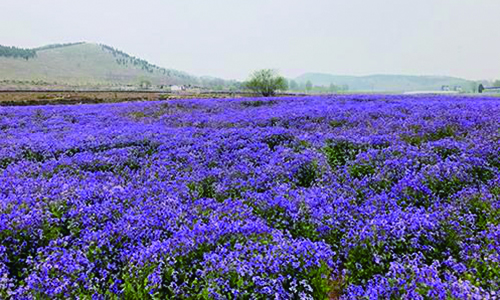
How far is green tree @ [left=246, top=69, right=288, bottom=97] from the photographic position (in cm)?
5475

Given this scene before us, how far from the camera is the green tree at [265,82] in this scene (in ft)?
180

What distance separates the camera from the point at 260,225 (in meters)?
4.45

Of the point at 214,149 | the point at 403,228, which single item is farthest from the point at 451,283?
the point at 214,149

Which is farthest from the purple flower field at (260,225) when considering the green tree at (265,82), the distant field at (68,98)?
the green tree at (265,82)

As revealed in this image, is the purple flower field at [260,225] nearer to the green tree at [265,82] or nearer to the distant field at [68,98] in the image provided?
the distant field at [68,98]

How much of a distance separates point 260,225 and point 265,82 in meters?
51.9

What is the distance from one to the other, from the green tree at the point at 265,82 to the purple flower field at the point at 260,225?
4634 centimetres

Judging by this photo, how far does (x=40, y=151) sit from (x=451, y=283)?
11027 mm

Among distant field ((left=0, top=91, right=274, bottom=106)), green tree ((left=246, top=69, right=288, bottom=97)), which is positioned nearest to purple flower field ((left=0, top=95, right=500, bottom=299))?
distant field ((left=0, top=91, right=274, bottom=106))

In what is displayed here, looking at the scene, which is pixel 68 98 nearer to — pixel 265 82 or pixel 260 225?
pixel 265 82

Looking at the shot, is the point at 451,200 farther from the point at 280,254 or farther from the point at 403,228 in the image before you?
the point at 280,254

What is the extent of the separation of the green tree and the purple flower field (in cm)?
4634

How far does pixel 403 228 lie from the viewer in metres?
3.95

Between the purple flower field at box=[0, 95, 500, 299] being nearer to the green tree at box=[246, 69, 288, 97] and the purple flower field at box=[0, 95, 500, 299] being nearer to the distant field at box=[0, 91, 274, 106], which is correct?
the distant field at box=[0, 91, 274, 106]
